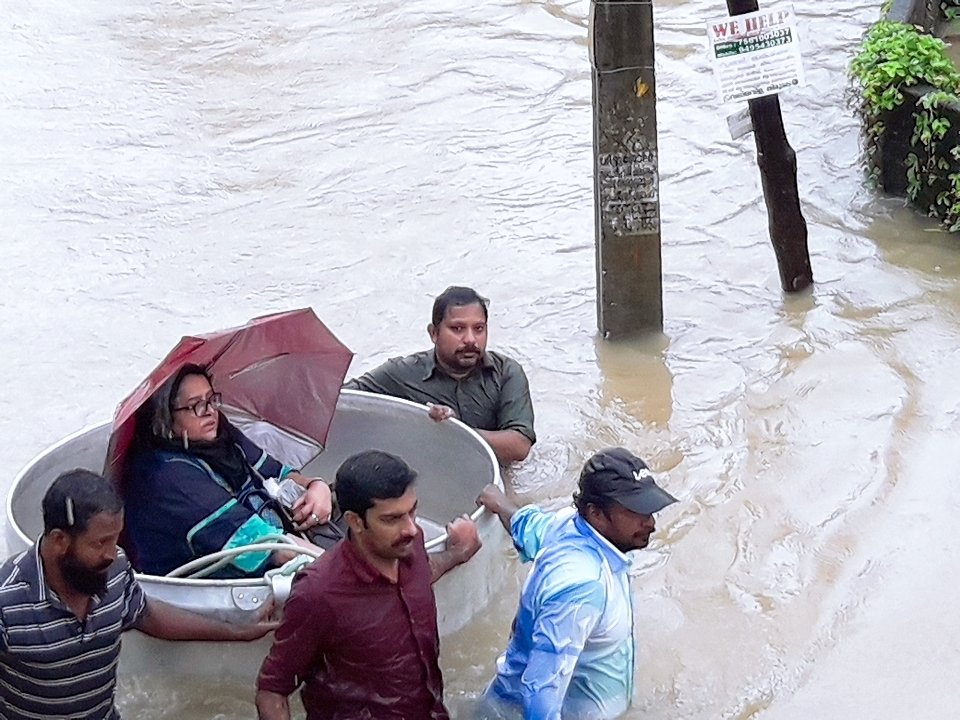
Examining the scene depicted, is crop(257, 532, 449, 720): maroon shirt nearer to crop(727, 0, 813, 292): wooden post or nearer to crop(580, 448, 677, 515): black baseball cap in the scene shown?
crop(580, 448, 677, 515): black baseball cap

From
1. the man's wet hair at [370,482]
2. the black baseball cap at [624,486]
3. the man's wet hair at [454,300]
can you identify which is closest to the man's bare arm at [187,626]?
the man's wet hair at [370,482]

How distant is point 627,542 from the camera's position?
3789 millimetres

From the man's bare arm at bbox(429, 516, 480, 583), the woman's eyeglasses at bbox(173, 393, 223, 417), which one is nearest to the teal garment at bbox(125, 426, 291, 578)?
the woman's eyeglasses at bbox(173, 393, 223, 417)

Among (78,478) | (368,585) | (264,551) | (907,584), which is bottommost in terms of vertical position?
(907,584)

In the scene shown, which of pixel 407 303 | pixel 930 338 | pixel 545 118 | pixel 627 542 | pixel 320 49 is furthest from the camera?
pixel 320 49

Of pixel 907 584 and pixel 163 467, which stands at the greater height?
pixel 163 467

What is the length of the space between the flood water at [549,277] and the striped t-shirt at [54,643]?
761 millimetres

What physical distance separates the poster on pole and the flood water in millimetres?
1304

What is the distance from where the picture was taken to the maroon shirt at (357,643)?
11.6 ft

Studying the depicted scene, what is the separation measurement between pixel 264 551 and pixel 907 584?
8.12 feet

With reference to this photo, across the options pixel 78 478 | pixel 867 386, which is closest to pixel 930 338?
pixel 867 386

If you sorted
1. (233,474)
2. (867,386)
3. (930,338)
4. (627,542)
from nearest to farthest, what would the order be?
(627,542)
(233,474)
(867,386)
(930,338)

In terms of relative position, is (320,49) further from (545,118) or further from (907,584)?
(907,584)

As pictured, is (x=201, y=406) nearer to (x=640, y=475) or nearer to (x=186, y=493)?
(x=186, y=493)
